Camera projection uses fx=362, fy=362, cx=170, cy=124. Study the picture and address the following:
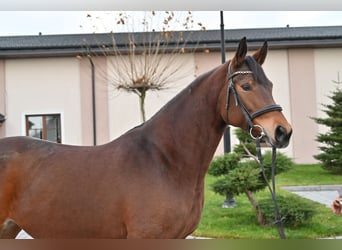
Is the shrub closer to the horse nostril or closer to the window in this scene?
the window

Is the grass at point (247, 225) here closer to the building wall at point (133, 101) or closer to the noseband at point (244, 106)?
the building wall at point (133, 101)

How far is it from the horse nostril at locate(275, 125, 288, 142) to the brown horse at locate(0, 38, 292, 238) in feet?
0.10

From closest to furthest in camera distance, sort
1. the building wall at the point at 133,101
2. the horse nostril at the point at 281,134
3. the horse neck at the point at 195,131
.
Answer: the horse nostril at the point at 281,134, the horse neck at the point at 195,131, the building wall at the point at 133,101

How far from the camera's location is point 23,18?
156 cm

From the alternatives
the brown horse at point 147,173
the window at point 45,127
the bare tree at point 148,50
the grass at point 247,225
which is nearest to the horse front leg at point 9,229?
the brown horse at point 147,173

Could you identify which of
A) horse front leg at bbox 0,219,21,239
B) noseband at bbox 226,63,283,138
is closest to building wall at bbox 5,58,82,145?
horse front leg at bbox 0,219,21,239

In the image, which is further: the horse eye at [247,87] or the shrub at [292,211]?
the shrub at [292,211]

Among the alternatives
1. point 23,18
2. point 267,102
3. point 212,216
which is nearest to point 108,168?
point 267,102

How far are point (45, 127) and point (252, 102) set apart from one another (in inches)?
114

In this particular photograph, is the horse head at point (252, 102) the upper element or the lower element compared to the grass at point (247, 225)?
upper

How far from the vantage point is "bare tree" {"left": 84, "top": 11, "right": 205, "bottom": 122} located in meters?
3.08

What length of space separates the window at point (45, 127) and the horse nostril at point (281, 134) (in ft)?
8.40

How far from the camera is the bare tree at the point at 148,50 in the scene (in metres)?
3.08

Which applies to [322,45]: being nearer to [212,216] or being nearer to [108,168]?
[212,216]
